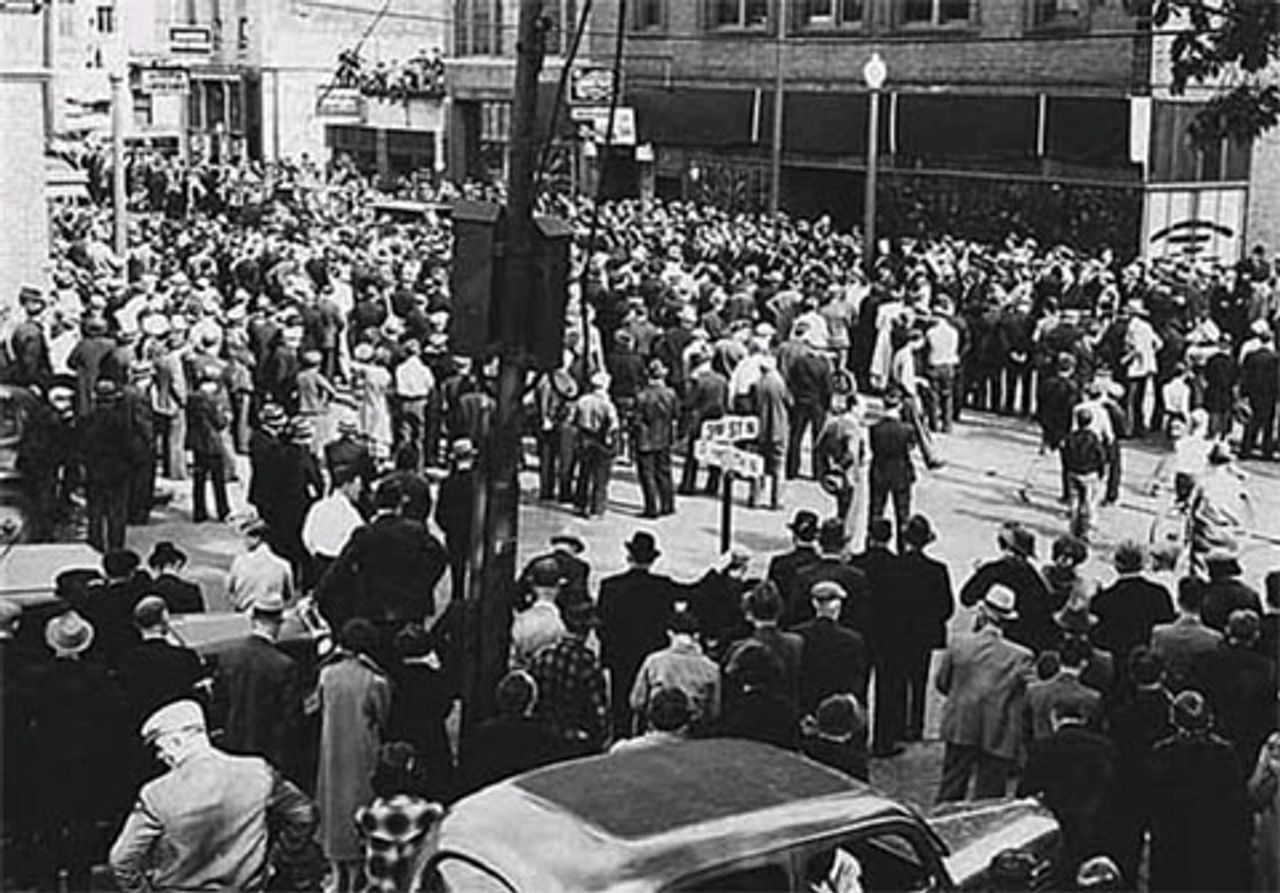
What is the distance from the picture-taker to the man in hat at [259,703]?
34.7 feet

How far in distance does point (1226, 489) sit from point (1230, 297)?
11090 mm

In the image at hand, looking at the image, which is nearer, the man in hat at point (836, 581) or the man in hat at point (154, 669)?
the man in hat at point (154, 669)

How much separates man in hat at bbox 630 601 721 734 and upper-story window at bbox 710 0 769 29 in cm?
3609

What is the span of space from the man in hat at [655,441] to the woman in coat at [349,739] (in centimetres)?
964

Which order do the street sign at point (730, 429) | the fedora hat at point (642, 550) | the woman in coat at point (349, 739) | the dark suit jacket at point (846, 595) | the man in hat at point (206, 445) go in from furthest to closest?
1. the man in hat at point (206, 445)
2. the street sign at point (730, 429)
3. the fedora hat at point (642, 550)
4. the dark suit jacket at point (846, 595)
5. the woman in coat at point (349, 739)

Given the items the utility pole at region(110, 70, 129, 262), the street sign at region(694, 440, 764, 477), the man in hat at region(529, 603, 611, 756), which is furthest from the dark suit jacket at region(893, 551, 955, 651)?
the utility pole at region(110, 70, 129, 262)

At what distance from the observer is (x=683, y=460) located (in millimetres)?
23312

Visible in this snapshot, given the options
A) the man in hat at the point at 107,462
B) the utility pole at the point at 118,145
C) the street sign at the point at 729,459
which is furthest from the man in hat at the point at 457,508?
the utility pole at the point at 118,145

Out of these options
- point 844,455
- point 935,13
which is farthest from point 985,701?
point 935,13

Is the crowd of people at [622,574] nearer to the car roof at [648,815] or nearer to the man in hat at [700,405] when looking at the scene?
the man in hat at [700,405]

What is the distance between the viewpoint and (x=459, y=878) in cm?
756

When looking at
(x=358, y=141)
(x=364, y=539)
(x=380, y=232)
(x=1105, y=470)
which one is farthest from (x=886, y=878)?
(x=358, y=141)

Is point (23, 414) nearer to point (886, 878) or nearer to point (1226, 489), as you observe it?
point (1226, 489)

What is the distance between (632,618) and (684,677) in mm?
1705
